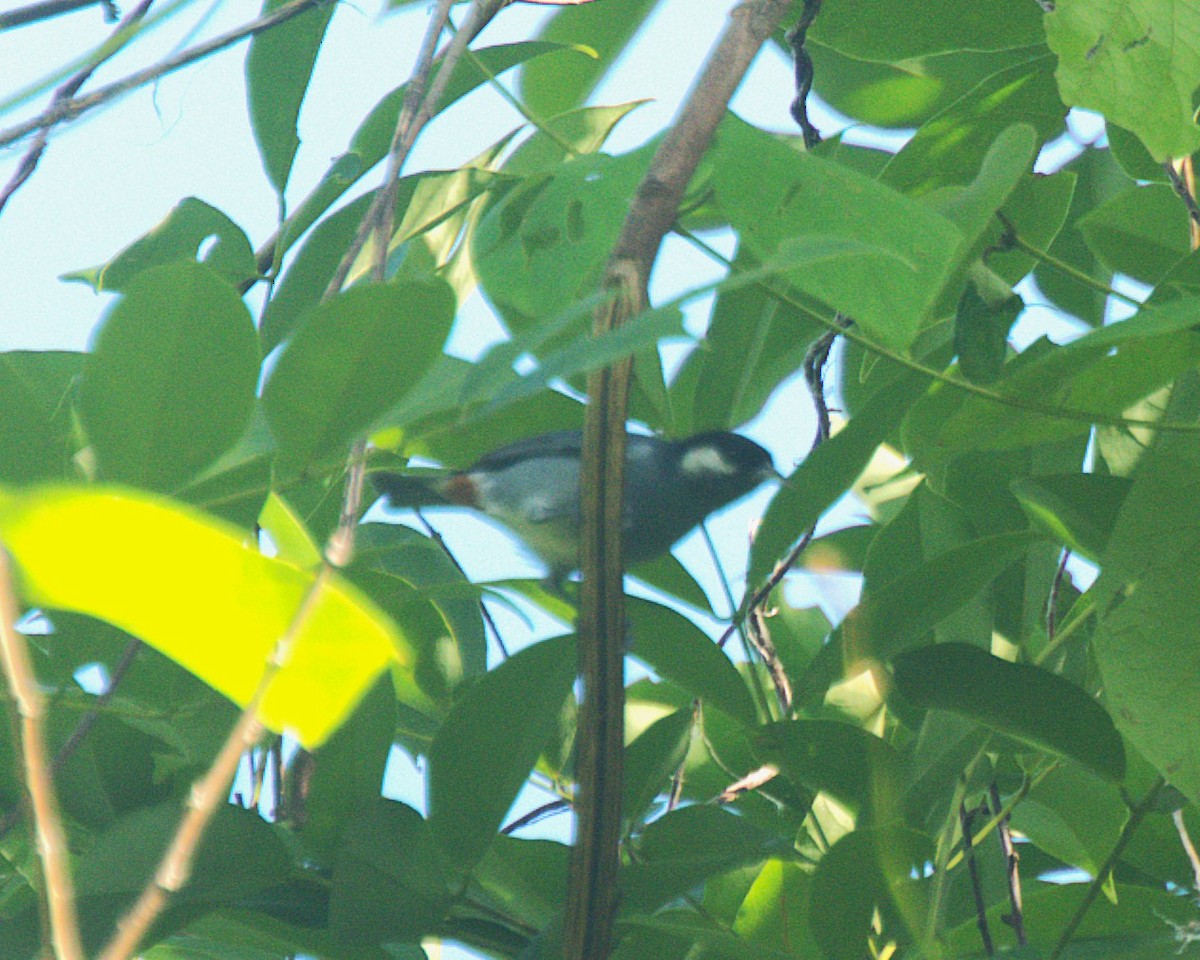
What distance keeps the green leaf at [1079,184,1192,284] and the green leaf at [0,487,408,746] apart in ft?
2.46

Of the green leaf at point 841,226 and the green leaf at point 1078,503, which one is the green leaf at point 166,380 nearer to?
the green leaf at point 841,226

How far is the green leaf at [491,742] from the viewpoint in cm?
83

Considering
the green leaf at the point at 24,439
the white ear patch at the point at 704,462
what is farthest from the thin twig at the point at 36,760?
the white ear patch at the point at 704,462

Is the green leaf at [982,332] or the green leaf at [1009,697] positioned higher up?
the green leaf at [982,332]

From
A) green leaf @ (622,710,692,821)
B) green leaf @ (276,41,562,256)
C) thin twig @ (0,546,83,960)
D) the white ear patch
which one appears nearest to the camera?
thin twig @ (0,546,83,960)


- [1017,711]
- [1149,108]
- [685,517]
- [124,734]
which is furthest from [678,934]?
[685,517]

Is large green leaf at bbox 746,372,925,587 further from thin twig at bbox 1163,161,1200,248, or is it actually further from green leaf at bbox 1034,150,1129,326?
green leaf at bbox 1034,150,1129,326

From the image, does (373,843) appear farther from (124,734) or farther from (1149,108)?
(1149,108)

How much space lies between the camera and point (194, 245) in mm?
1080

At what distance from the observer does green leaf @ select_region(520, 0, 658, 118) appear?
1.16m

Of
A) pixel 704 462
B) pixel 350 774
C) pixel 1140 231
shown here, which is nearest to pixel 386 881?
pixel 350 774

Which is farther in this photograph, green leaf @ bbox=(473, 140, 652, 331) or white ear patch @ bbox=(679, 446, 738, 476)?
white ear patch @ bbox=(679, 446, 738, 476)

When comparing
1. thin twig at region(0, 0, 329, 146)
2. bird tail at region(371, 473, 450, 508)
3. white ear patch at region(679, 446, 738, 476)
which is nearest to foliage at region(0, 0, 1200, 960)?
thin twig at region(0, 0, 329, 146)

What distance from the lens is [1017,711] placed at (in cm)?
85
